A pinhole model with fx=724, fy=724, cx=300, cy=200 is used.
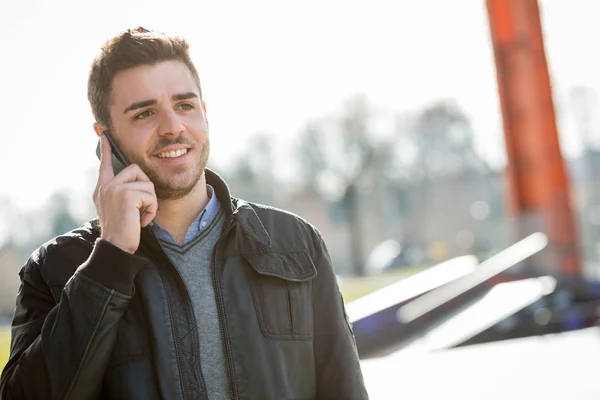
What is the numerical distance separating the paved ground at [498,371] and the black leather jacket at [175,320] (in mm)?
4145

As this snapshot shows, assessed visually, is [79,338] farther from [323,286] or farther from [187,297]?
[323,286]

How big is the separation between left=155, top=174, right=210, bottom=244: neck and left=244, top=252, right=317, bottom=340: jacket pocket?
21 cm

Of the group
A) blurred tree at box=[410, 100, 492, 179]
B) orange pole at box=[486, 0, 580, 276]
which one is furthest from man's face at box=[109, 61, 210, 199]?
blurred tree at box=[410, 100, 492, 179]

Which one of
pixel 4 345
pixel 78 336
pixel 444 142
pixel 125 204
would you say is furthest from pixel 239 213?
pixel 444 142

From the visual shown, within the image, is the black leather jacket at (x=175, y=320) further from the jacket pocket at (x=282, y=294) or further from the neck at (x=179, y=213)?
the neck at (x=179, y=213)

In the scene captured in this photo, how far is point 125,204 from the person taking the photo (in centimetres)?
195

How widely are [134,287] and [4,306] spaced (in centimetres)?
1126

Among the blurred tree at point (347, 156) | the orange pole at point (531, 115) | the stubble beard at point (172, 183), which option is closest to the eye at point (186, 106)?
the stubble beard at point (172, 183)

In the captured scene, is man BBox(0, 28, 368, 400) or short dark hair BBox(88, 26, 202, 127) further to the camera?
short dark hair BBox(88, 26, 202, 127)

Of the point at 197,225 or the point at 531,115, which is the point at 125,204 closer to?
the point at 197,225

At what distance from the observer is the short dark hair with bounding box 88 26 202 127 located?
2.13 m

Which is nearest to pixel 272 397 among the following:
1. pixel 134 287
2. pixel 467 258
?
pixel 134 287

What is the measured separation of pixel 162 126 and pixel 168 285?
0.46 meters

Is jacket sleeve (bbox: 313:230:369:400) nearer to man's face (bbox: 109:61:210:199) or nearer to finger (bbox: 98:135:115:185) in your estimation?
man's face (bbox: 109:61:210:199)
